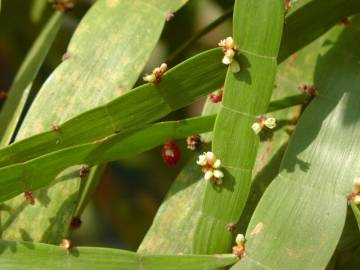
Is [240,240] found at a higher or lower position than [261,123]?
lower

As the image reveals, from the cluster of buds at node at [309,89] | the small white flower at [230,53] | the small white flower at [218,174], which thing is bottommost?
the small white flower at [218,174]

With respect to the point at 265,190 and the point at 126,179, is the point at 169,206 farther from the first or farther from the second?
the point at 126,179

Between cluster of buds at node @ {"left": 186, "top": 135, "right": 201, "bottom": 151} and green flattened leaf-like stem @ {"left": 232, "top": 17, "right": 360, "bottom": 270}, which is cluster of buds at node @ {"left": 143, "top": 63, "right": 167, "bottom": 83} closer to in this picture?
cluster of buds at node @ {"left": 186, "top": 135, "right": 201, "bottom": 151}

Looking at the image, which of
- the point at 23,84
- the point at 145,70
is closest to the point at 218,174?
the point at 23,84

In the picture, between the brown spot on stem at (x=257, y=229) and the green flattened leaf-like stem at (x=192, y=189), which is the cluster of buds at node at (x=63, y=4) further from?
the brown spot on stem at (x=257, y=229)

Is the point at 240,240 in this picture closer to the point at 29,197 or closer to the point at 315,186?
the point at 315,186

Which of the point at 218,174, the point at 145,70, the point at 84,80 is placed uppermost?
the point at 145,70

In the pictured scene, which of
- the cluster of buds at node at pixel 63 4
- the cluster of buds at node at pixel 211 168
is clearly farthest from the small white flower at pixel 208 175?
the cluster of buds at node at pixel 63 4
